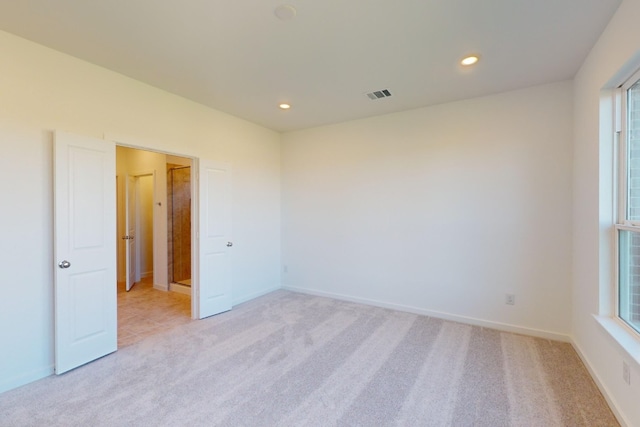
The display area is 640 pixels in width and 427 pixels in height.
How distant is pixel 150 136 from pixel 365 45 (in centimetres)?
252

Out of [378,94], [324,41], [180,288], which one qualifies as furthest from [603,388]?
[180,288]

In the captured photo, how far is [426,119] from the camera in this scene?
3.84 meters

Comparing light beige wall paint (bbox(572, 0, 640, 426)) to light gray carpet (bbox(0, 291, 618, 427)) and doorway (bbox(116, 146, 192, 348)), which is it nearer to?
light gray carpet (bbox(0, 291, 618, 427))

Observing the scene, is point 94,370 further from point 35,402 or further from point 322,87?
point 322,87

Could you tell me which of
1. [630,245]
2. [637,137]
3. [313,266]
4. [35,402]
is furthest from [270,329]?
[637,137]

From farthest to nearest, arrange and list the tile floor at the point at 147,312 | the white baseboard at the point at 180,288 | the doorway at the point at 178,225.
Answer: the doorway at the point at 178,225, the white baseboard at the point at 180,288, the tile floor at the point at 147,312

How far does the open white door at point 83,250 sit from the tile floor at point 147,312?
0.44m

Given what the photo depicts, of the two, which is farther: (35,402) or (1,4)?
(35,402)

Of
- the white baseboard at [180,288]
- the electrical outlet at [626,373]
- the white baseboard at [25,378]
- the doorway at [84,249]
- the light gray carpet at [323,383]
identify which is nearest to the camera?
the electrical outlet at [626,373]

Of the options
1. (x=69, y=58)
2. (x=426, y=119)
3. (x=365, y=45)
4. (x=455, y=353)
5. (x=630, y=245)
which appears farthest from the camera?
(x=426, y=119)

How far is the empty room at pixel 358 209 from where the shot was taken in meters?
2.07

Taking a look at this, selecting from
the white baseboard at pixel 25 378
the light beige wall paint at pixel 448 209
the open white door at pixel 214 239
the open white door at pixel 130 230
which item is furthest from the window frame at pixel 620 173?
the open white door at pixel 130 230

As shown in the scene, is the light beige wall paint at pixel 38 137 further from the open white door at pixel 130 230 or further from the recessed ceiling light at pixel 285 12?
the open white door at pixel 130 230

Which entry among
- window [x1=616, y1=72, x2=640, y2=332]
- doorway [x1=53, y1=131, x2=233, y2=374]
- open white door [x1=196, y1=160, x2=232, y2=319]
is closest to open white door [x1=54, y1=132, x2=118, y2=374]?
doorway [x1=53, y1=131, x2=233, y2=374]
